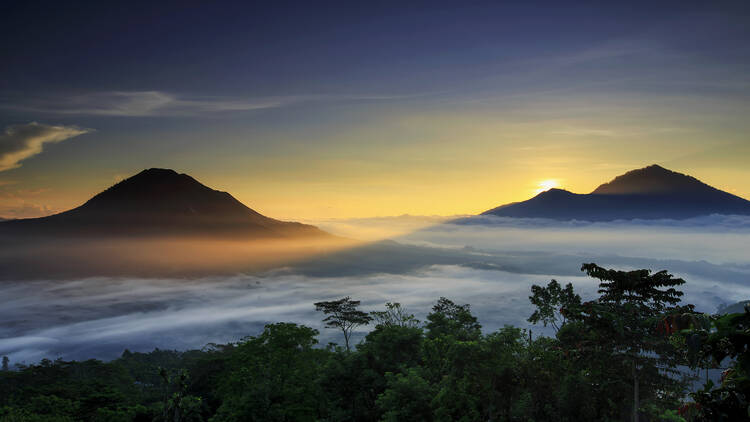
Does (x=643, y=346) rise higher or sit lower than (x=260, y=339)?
higher

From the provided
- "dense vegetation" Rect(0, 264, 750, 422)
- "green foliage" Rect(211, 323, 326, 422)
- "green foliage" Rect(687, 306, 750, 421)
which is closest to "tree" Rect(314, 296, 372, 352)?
"dense vegetation" Rect(0, 264, 750, 422)

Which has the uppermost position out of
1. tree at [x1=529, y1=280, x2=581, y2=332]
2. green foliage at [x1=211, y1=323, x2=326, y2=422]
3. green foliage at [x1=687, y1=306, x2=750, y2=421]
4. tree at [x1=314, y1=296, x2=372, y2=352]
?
green foliage at [x1=687, y1=306, x2=750, y2=421]

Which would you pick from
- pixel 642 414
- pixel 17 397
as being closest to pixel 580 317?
pixel 642 414

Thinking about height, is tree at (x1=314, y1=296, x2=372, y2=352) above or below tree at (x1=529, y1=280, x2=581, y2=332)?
below

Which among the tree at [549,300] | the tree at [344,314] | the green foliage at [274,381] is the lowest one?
the tree at [344,314]

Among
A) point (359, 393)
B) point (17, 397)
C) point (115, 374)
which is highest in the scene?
point (359, 393)

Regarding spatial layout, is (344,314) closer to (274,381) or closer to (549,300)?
(549,300)

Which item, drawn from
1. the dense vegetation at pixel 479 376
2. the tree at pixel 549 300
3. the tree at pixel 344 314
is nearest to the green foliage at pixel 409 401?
the dense vegetation at pixel 479 376

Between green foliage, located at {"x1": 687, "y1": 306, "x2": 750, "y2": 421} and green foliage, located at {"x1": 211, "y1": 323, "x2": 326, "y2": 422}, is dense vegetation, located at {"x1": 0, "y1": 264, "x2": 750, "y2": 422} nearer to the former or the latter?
green foliage, located at {"x1": 211, "y1": 323, "x2": 326, "y2": 422}

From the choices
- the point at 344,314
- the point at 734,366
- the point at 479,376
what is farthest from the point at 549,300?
the point at 734,366

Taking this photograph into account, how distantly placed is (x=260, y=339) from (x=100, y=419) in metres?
11.8

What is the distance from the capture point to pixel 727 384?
7.66 metres

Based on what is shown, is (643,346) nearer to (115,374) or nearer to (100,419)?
(100,419)

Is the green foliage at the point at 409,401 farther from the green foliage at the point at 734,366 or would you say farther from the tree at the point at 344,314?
the tree at the point at 344,314
